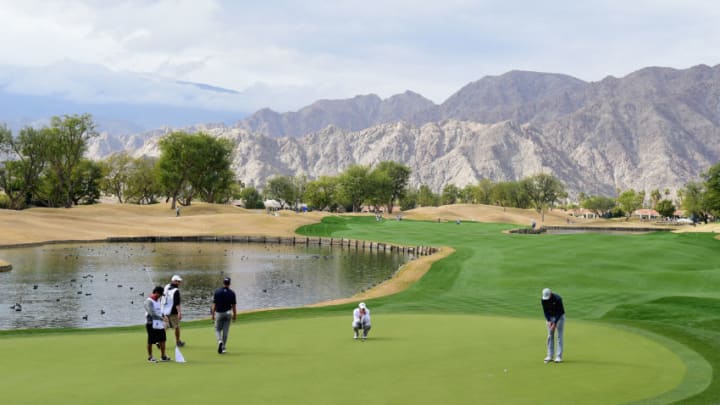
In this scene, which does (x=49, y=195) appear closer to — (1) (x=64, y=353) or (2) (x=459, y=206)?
(2) (x=459, y=206)

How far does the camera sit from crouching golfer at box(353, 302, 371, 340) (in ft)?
70.6

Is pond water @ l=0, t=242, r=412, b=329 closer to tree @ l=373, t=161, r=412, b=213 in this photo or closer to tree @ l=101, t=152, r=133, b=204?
tree @ l=101, t=152, r=133, b=204

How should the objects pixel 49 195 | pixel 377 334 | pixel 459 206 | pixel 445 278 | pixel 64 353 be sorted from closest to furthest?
pixel 64 353, pixel 377 334, pixel 445 278, pixel 49 195, pixel 459 206

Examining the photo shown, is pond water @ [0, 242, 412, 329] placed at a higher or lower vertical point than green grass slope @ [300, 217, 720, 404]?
lower

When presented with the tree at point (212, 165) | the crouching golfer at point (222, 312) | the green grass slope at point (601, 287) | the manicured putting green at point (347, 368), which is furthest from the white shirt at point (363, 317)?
the tree at point (212, 165)

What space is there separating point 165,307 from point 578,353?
12470 millimetres

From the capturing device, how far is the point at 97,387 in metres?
14.5

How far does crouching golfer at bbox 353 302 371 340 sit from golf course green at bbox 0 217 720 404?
0.56 m

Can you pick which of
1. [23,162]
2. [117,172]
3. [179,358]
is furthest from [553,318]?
[117,172]

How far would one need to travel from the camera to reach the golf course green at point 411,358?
1425 cm

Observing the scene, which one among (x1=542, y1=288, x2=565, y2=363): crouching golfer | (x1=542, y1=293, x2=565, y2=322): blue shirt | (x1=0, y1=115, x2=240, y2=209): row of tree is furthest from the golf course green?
(x1=0, y1=115, x2=240, y2=209): row of tree

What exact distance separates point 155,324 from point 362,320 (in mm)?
6700

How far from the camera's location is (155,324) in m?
18.5

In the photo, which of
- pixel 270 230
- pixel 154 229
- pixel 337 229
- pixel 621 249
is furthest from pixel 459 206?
pixel 621 249
